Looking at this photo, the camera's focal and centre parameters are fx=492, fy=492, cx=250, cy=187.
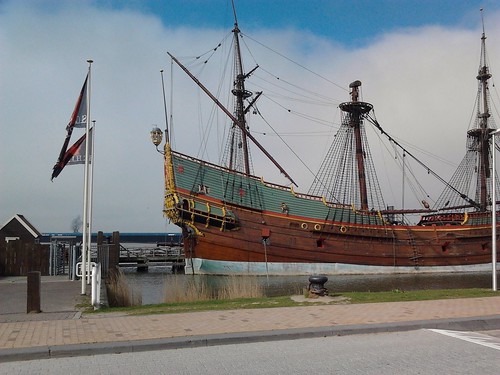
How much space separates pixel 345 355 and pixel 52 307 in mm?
7457

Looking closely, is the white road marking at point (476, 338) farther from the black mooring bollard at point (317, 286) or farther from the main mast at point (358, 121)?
the main mast at point (358, 121)

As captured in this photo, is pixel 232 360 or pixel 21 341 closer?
pixel 232 360

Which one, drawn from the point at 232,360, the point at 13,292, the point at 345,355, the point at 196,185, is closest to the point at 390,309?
the point at 345,355

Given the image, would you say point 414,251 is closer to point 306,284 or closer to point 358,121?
point 358,121

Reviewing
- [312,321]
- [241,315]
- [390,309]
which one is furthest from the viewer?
[390,309]

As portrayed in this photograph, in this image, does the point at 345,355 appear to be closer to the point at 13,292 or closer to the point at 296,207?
the point at 13,292

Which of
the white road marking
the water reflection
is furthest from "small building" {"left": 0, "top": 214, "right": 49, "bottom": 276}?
the white road marking

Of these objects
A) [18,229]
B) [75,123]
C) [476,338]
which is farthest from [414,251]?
[476,338]

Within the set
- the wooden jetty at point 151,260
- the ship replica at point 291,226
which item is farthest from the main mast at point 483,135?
the wooden jetty at point 151,260

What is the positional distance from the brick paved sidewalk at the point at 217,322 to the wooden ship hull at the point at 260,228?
25.8m

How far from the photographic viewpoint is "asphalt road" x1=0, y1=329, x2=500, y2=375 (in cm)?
635

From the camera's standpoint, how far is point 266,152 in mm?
40406

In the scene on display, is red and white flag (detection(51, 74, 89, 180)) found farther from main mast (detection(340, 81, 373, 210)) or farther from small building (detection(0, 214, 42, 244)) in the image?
main mast (detection(340, 81, 373, 210))

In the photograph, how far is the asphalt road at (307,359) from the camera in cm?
635
